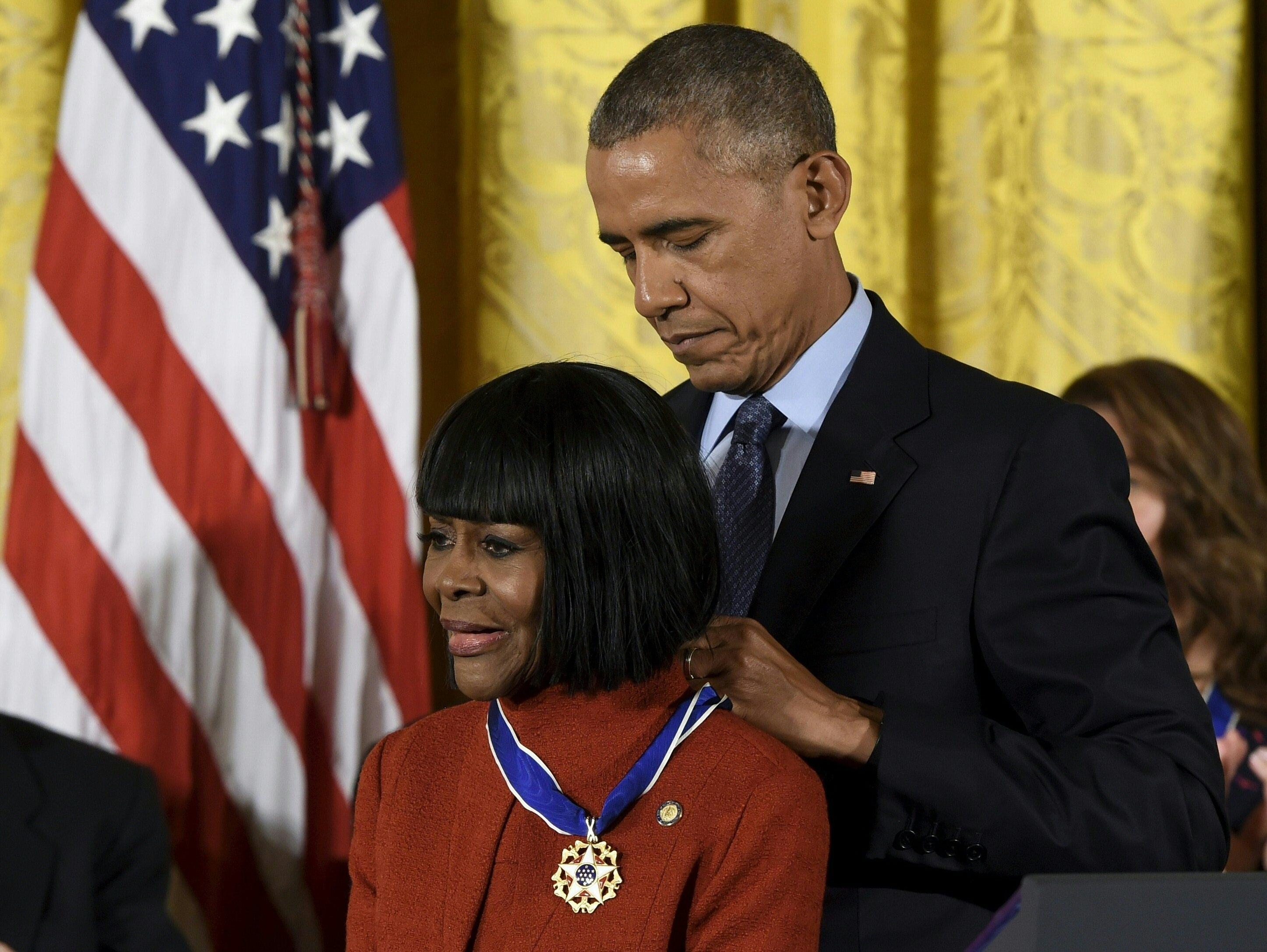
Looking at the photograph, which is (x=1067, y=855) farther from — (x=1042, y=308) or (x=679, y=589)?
(x=1042, y=308)

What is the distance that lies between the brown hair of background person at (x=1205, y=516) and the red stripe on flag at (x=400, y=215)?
141 centimetres

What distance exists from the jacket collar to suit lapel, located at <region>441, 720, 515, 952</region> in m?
0.35

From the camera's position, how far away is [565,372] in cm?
118

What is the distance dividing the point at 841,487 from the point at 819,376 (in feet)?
0.54

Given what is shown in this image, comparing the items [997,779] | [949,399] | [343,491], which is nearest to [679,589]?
[997,779]

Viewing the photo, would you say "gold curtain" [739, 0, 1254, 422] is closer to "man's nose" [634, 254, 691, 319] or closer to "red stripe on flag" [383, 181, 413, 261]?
"red stripe on flag" [383, 181, 413, 261]

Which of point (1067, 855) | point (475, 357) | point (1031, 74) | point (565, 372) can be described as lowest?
point (1067, 855)

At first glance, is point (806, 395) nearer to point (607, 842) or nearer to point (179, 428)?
point (607, 842)

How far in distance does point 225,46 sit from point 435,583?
1.81m

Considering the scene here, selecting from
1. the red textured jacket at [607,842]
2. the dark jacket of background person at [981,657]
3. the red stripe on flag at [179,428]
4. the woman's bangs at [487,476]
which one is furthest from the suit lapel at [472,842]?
the red stripe on flag at [179,428]

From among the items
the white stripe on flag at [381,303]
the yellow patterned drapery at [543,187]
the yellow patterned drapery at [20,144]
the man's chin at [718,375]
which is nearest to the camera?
the man's chin at [718,375]

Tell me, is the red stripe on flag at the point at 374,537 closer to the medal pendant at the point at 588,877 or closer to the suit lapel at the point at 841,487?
the suit lapel at the point at 841,487

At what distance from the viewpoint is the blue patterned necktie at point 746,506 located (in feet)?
4.81

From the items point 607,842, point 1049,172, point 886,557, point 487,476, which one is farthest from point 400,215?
point 607,842
